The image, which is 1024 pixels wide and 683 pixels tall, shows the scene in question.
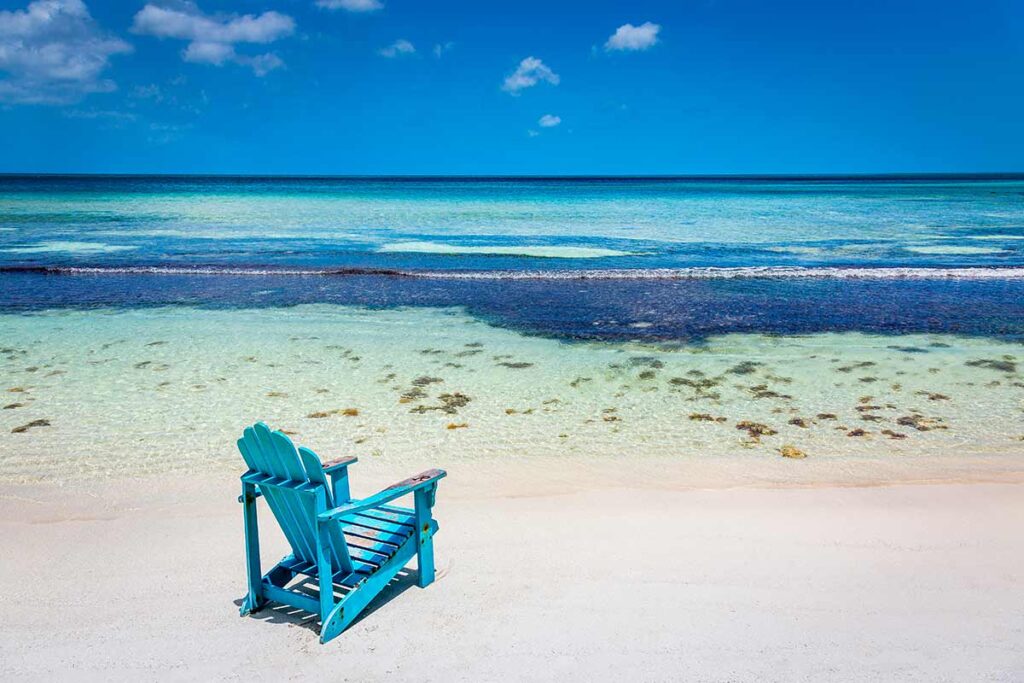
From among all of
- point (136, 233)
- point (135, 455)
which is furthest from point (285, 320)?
point (136, 233)

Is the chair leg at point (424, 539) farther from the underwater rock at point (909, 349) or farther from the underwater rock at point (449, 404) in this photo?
the underwater rock at point (909, 349)

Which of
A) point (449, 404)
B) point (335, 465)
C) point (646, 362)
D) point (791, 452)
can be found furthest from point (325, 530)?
point (646, 362)

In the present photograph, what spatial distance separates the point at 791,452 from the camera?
755cm

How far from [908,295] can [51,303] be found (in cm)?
1951

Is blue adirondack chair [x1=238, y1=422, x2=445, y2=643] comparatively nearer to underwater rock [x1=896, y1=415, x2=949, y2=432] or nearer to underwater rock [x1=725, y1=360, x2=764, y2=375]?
underwater rock [x1=896, y1=415, x2=949, y2=432]

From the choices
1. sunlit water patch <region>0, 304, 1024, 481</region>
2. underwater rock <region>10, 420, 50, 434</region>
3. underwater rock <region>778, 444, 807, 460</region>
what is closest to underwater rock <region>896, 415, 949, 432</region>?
sunlit water patch <region>0, 304, 1024, 481</region>

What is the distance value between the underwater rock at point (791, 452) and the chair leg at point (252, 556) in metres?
5.19

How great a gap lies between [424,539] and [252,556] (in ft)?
3.51

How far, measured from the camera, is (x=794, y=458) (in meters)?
7.39

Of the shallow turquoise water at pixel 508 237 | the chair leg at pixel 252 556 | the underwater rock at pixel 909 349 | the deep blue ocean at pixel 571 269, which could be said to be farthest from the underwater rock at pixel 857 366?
the shallow turquoise water at pixel 508 237

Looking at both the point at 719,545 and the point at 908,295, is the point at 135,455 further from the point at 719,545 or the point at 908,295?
the point at 908,295

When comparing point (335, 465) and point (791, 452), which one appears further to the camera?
point (791, 452)

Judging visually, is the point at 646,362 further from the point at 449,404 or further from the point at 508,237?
the point at 508,237

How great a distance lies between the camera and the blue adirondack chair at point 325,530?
4.15 metres
